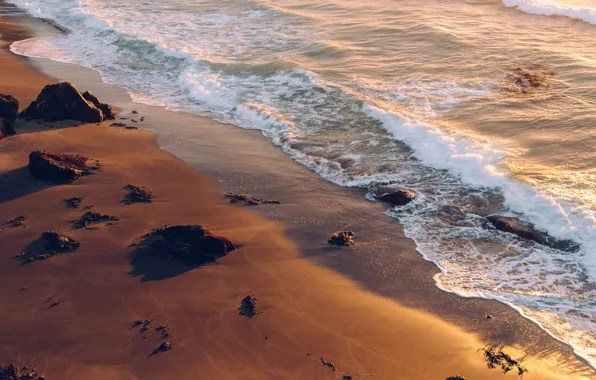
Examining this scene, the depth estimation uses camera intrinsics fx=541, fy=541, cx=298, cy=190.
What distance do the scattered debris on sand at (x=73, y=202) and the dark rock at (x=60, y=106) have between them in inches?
165

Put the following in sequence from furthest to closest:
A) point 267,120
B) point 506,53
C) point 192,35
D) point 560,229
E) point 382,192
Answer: point 192,35, point 506,53, point 267,120, point 382,192, point 560,229

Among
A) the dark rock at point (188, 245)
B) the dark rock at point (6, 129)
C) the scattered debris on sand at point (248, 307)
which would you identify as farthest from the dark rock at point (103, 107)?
the scattered debris on sand at point (248, 307)

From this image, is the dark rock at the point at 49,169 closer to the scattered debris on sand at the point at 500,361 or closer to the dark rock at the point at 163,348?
the dark rock at the point at 163,348

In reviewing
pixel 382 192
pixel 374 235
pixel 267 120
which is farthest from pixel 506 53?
pixel 374 235

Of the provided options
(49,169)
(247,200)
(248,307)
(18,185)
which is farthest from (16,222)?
(248,307)

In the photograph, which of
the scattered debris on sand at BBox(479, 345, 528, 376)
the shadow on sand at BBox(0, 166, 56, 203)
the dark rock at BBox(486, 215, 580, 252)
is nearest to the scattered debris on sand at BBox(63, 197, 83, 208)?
the shadow on sand at BBox(0, 166, 56, 203)

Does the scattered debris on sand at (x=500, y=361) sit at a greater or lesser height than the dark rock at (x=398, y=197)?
lesser

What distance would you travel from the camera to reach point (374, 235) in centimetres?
841

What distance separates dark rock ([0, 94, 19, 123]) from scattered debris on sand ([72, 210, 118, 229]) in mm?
4724

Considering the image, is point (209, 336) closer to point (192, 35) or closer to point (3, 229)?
point (3, 229)

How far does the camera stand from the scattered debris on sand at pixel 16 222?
7910 mm

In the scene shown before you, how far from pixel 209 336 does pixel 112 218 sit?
10.2 ft

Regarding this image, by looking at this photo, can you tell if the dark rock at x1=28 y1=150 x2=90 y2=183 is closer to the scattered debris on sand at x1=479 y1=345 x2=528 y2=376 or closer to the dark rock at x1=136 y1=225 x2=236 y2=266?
the dark rock at x1=136 y1=225 x2=236 y2=266

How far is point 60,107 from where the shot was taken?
39.8 feet
